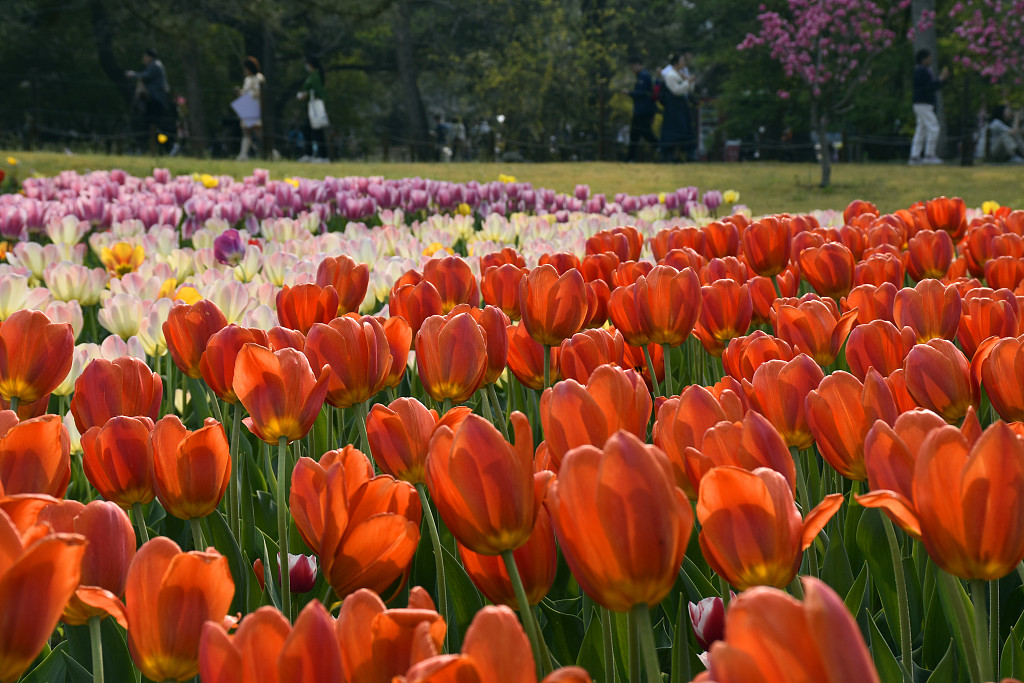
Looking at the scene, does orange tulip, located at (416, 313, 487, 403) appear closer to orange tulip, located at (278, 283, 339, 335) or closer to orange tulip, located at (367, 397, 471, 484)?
orange tulip, located at (367, 397, 471, 484)

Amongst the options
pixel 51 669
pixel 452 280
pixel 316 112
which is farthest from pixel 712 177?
pixel 51 669

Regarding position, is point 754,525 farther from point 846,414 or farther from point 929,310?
point 929,310

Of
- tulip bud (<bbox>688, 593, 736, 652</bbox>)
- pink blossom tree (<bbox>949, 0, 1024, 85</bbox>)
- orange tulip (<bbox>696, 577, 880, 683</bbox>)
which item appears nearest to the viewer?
orange tulip (<bbox>696, 577, 880, 683</bbox>)

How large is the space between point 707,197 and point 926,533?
746 cm

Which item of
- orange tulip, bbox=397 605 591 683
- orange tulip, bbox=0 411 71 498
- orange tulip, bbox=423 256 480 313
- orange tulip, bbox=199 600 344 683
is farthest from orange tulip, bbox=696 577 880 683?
orange tulip, bbox=423 256 480 313

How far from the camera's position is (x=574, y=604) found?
1381 millimetres

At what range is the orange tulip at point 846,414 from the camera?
1077mm

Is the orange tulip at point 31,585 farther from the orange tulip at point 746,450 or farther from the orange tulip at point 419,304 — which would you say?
the orange tulip at point 419,304

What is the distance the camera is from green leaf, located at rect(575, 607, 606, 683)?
1.12m

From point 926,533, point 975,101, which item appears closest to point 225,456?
point 926,533

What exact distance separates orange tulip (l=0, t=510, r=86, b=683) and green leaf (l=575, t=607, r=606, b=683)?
0.62 metres

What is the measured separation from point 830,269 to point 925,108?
19746 mm

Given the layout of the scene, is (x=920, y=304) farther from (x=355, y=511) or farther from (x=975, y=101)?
(x=975, y=101)

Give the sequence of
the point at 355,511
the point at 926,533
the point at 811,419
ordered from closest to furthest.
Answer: the point at 926,533 < the point at 355,511 < the point at 811,419
